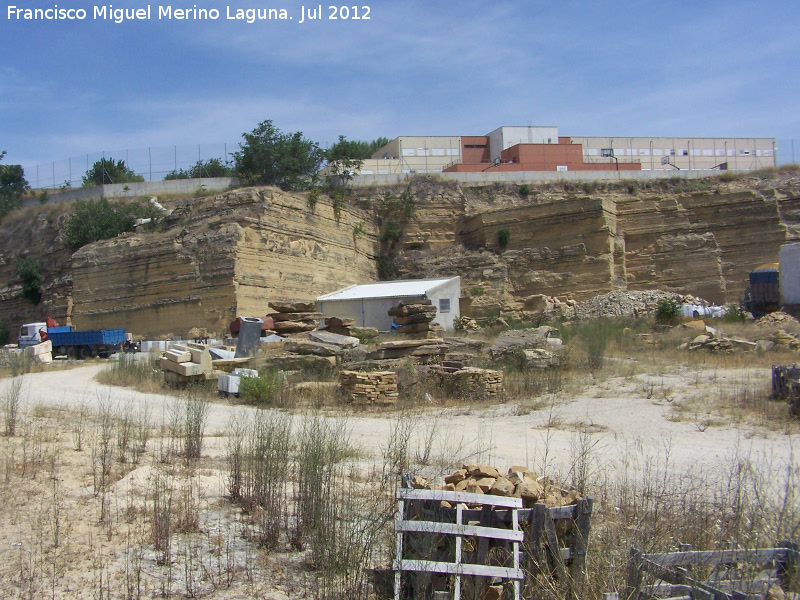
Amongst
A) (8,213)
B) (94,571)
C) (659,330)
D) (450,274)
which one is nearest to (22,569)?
(94,571)

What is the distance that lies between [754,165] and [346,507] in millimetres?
59552

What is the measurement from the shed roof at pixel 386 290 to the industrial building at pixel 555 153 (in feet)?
44.4

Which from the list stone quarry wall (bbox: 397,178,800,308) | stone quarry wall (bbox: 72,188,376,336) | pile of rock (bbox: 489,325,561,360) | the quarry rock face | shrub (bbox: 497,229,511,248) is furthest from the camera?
shrub (bbox: 497,229,511,248)

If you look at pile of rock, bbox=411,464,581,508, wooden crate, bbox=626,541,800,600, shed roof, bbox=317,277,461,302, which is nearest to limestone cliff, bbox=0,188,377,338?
shed roof, bbox=317,277,461,302

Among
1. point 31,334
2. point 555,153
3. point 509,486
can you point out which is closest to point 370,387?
point 509,486

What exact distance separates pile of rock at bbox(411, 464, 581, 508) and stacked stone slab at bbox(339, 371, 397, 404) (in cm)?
699

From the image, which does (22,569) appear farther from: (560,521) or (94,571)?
(560,521)

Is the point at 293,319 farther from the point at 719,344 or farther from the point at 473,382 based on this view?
the point at 719,344

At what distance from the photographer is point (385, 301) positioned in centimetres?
3048

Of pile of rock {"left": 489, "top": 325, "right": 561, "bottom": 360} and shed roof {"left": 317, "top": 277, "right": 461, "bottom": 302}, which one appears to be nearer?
pile of rock {"left": 489, "top": 325, "right": 561, "bottom": 360}

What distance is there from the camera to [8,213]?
43.8 metres

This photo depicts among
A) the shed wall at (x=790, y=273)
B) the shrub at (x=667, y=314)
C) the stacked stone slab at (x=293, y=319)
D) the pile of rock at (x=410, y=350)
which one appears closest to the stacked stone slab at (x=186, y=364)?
the pile of rock at (x=410, y=350)

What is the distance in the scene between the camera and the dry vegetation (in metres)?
4.87

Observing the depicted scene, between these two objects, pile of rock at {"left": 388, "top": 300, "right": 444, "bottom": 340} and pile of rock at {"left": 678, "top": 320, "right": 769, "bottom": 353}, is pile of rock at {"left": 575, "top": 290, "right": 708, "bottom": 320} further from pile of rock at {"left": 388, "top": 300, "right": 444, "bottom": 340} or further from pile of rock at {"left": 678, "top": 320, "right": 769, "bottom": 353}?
pile of rock at {"left": 388, "top": 300, "right": 444, "bottom": 340}
